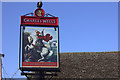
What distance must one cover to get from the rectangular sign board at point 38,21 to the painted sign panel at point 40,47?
576 mm

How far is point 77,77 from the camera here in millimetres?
41875

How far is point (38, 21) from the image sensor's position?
38.0 metres

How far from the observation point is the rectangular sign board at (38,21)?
37750 millimetres

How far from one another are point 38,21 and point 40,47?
10.0ft

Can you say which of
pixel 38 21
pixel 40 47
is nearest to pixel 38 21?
pixel 38 21

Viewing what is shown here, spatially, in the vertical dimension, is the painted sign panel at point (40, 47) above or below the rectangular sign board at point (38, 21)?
below

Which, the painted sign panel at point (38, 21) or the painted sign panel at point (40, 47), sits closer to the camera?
the painted sign panel at point (40, 47)

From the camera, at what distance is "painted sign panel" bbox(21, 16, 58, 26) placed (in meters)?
37.8

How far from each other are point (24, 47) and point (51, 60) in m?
3.40

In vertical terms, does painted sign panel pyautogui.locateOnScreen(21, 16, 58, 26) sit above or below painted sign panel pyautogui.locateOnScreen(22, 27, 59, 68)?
above

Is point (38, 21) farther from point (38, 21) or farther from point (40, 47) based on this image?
point (40, 47)

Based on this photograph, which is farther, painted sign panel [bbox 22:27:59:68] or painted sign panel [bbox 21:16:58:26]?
painted sign panel [bbox 21:16:58:26]

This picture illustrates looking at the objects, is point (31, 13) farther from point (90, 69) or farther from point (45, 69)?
point (90, 69)

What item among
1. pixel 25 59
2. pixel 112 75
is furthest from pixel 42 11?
pixel 112 75
